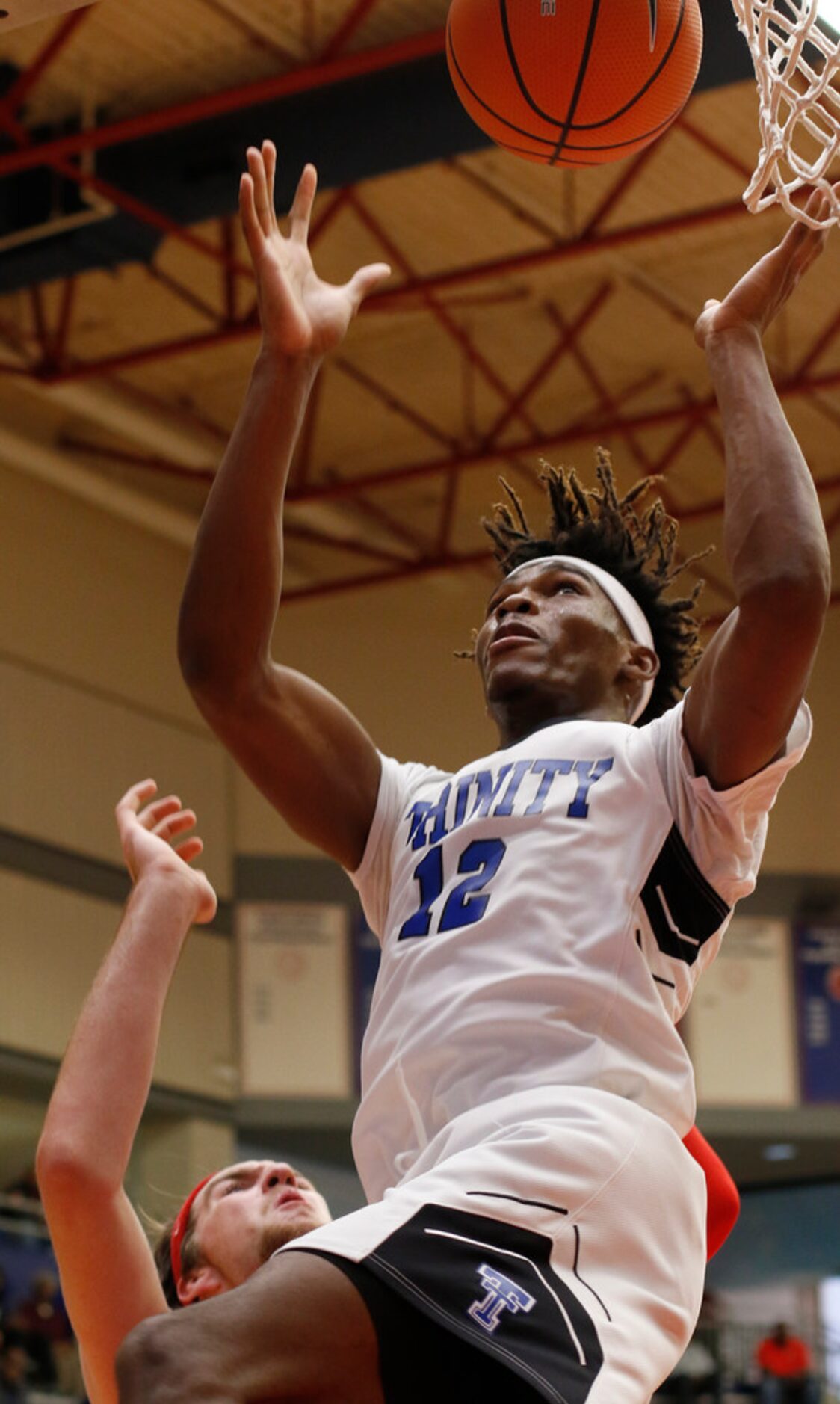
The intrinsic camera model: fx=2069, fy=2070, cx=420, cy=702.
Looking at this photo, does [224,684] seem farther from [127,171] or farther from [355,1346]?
[127,171]

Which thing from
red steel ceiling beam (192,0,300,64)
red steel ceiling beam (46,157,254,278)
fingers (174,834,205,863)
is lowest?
fingers (174,834,205,863)

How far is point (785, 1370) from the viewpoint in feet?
45.5

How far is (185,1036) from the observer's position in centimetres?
1404

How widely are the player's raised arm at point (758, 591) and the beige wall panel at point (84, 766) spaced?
35.7 feet

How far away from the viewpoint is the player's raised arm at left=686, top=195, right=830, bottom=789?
9.56 ft

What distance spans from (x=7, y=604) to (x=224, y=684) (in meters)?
10.9

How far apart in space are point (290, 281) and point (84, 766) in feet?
35.8

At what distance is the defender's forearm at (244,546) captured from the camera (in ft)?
10.6

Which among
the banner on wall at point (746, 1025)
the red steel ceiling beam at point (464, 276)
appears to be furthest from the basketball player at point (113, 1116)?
the banner on wall at point (746, 1025)

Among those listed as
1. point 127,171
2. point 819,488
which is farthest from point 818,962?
point 127,171

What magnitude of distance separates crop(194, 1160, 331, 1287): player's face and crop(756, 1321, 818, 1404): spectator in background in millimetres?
10121

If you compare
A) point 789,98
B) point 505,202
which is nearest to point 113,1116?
point 789,98

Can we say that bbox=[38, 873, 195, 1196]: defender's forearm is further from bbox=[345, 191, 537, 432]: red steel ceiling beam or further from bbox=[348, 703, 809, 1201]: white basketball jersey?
bbox=[345, 191, 537, 432]: red steel ceiling beam

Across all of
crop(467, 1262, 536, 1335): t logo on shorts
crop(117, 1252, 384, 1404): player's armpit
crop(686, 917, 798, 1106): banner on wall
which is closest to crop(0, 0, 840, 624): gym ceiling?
crop(686, 917, 798, 1106): banner on wall
